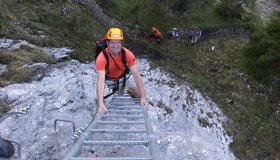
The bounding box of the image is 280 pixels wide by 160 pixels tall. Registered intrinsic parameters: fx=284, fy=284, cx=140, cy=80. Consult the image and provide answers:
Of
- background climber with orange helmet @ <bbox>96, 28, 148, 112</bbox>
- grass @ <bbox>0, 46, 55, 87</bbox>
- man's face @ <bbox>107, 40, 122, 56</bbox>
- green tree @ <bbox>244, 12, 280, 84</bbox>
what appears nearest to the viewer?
background climber with orange helmet @ <bbox>96, 28, 148, 112</bbox>

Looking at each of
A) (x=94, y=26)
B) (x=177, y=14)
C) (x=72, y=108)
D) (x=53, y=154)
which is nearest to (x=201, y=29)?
(x=177, y=14)

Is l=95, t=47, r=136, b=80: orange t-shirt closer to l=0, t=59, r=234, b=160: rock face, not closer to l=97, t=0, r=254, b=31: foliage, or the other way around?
l=0, t=59, r=234, b=160: rock face

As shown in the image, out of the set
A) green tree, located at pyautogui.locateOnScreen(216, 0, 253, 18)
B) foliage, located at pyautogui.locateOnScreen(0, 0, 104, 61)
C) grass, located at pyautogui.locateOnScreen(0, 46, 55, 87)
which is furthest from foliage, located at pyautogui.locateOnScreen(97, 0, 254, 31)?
grass, located at pyautogui.locateOnScreen(0, 46, 55, 87)

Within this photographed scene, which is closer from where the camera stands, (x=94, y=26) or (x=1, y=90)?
(x=1, y=90)

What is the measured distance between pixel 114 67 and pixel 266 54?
13.3m

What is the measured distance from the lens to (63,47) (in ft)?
62.2

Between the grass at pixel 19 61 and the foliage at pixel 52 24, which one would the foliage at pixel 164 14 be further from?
the grass at pixel 19 61

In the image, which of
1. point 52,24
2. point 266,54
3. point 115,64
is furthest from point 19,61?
point 266,54

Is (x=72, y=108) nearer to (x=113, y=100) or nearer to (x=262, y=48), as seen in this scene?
(x=113, y=100)

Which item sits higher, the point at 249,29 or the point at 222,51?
the point at 249,29

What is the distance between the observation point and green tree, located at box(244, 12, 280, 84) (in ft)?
58.7

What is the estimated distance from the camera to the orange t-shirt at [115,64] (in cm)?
774

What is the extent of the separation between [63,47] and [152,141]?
48.9ft

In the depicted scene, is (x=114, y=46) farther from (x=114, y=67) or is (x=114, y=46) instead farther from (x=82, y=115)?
(x=82, y=115)
